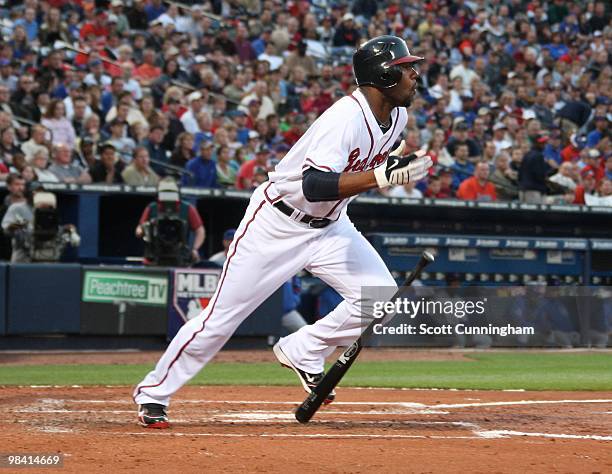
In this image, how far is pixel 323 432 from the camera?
5.61 meters

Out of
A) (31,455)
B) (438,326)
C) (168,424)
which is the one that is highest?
(31,455)

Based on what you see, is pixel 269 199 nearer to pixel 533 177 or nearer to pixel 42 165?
pixel 42 165

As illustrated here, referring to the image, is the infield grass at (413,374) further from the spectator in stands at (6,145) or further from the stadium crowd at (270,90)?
the spectator in stands at (6,145)

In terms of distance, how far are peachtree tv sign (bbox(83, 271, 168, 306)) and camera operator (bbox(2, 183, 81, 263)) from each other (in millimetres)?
416

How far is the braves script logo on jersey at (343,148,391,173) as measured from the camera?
5.68 metres

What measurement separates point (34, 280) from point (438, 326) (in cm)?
432

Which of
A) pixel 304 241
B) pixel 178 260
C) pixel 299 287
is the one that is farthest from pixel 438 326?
pixel 304 241

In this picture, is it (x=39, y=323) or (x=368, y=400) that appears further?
(x=39, y=323)

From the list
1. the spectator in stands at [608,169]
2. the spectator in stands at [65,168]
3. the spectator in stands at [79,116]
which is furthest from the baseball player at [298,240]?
the spectator in stands at [608,169]

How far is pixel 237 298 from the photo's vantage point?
5.70m

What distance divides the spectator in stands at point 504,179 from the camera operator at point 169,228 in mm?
4712

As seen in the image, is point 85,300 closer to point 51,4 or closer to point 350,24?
point 51,4

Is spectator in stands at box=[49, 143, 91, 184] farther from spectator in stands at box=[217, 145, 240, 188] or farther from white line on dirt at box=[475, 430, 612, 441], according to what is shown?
white line on dirt at box=[475, 430, 612, 441]
